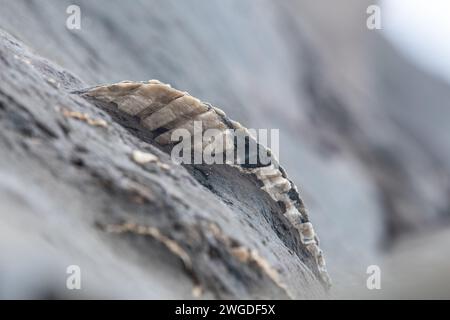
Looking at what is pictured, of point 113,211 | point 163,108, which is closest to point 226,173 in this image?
point 163,108

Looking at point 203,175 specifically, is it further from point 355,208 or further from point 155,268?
point 355,208

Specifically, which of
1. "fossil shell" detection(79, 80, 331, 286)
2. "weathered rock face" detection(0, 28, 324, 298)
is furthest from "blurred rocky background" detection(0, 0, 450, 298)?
"fossil shell" detection(79, 80, 331, 286)

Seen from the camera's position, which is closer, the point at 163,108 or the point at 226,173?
the point at 163,108

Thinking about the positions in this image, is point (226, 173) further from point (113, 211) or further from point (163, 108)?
point (113, 211)

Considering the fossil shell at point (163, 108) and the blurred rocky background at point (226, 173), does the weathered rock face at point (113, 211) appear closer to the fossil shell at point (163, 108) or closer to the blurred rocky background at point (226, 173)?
the blurred rocky background at point (226, 173)

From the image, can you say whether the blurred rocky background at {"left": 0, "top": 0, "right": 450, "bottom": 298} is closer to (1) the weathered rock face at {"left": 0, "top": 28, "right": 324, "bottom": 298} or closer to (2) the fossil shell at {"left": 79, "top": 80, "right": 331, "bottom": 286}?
(1) the weathered rock face at {"left": 0, "top": 28, "right": 324, "bottom": 298}

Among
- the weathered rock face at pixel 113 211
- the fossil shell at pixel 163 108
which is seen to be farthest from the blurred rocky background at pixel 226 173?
the fossil shell at pixel 163 108
